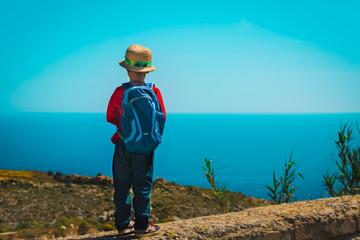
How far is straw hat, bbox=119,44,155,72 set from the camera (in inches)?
119

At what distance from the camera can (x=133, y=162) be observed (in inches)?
118

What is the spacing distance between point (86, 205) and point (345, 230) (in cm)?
632

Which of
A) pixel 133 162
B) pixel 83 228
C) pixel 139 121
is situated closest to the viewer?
pixel 139 121

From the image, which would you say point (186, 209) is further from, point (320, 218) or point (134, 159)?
point (134, 159)

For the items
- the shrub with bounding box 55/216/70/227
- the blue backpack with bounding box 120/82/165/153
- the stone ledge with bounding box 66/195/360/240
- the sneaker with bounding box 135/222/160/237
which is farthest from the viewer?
the shrub with bounding box 55/216/70/227

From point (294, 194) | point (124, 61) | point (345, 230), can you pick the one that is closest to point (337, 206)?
point (345, 230)

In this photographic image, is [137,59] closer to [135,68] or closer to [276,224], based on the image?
[135,68]

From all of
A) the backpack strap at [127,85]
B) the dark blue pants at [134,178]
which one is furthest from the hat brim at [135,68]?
the dark blue pants at [134,178]

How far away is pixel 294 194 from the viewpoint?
524 cm

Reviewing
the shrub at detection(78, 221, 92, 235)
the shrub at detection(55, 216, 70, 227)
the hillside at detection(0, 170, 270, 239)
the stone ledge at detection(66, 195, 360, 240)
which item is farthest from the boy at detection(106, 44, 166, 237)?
the shrub at detection(55, 216, 70, 227)

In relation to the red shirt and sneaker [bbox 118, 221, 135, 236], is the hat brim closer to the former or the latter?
the red shirt

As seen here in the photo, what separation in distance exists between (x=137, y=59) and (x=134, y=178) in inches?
45.2

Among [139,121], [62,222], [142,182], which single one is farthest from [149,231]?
[62,222]

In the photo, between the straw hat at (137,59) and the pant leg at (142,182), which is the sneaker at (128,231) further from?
the straw hat at (137,59)
